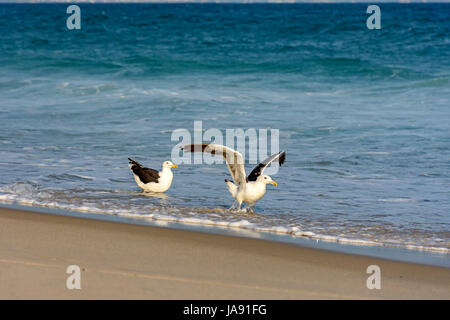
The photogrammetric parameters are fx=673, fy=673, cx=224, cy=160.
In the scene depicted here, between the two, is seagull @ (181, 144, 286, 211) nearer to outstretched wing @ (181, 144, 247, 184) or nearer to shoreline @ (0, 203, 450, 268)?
outstretched wing @ (181, 144, 247, 184)

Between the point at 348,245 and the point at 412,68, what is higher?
the point at 412,68

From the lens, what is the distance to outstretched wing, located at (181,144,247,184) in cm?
647

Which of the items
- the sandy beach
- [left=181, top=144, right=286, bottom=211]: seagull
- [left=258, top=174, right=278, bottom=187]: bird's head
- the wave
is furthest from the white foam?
[left=258, top=174, right=278, bottom=187]: bird's head

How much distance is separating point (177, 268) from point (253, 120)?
8.17m

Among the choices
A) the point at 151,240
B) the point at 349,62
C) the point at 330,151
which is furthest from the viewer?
the point at 349,62

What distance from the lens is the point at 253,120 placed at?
1271cm

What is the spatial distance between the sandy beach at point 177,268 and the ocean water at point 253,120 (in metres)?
0.67

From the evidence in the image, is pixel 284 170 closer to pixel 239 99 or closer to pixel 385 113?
pixel 385 113

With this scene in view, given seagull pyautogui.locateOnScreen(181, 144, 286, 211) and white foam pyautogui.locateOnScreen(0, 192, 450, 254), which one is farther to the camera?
seagull pyautogui.locateOnScreen(181, 144, 286, 211)

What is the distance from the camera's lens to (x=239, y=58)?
2180 centimetres

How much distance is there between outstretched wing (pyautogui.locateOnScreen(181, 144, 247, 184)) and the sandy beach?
37.4 inches

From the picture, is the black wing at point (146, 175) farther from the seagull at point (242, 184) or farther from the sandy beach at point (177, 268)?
the sandy beach at point (177, 268)

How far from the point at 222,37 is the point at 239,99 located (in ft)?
42.9
